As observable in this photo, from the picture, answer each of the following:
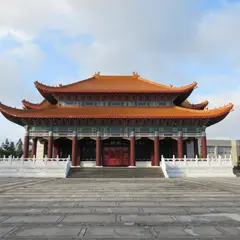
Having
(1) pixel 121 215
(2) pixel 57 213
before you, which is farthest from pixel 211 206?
(2) pixel 57 213

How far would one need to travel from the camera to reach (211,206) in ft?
23.6

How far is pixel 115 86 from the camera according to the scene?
28.4 metres

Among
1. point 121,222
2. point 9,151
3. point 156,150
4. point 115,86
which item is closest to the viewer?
point 121,222

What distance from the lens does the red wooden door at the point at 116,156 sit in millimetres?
26141

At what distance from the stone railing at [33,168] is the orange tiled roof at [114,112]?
463 centimetres

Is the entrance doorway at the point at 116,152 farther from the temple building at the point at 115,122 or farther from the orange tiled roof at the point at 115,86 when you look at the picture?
the orange tiled roof at the point at 115,86

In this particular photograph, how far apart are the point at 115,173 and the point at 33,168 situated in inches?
274

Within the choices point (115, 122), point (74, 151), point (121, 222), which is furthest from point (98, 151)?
point (121, 222)

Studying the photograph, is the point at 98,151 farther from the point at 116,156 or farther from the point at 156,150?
the point at 156,150

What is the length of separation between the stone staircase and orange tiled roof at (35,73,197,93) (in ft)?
28.2

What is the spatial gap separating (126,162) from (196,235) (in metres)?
22.2

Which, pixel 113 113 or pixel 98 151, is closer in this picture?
pixel 98 151

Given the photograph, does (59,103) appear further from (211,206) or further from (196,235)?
(196,235)

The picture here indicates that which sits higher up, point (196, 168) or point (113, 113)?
point (113, 113)
